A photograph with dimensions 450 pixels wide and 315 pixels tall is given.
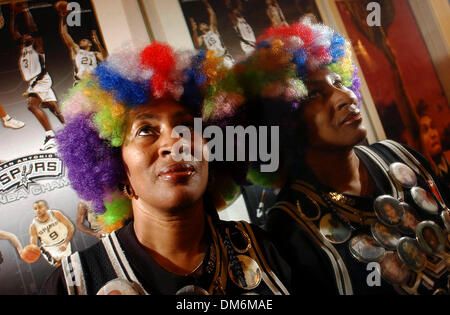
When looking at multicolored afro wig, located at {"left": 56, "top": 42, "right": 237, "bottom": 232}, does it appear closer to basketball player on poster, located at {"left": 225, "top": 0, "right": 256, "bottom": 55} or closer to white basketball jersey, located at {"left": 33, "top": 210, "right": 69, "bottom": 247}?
white basketball jersey, located at {"left": 33, "top": 210, "right": 69, "bottom": 247}

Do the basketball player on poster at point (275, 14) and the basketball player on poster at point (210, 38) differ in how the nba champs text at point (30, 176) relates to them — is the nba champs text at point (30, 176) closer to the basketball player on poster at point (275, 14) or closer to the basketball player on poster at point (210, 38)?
the basketball player on poster at point (210, 38)

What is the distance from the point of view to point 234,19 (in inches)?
75.0

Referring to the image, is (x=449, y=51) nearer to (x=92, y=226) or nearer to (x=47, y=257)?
(x=92, y=226)

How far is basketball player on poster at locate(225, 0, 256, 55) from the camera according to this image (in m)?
1.88

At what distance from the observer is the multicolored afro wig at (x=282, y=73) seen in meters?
1.63

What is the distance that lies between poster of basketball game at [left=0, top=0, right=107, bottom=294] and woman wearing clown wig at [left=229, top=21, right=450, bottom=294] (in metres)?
0.74

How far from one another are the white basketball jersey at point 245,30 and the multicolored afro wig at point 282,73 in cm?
19

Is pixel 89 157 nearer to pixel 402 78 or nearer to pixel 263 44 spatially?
pixel 263 44

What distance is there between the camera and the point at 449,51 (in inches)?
84.6

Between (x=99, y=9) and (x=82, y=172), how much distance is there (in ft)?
2.55

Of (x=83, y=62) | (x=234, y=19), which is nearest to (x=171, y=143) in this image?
(x=83, y=62)

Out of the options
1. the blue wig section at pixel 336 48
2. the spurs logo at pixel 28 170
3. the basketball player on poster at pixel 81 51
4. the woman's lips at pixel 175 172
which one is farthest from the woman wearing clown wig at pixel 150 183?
the blue wig section at pixel 336 48

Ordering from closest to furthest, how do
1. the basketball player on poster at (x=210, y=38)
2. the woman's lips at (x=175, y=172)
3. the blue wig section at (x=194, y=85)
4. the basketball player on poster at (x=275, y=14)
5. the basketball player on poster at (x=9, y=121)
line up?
1. the woman's lips at (x=175, y=172)
2. the blue wig section at (x=194, y=85)
3. the basketball player on poster at (x=9, y=121)
4. the basketball player on poster at (x=210, y=38)
5. the basketball player on poster at (x=275, y=14)
